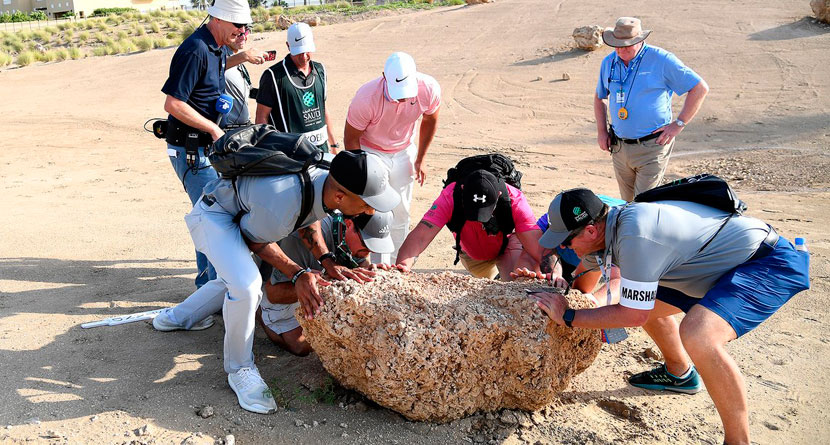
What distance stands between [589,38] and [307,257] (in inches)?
529

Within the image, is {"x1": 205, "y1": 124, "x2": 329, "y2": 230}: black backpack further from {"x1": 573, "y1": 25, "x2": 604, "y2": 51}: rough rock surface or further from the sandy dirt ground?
{"x1": 573, "y1": 25, "x2": 604, "y2": 51}: rough rock surface

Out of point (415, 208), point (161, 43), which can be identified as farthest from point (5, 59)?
point (415, 208)

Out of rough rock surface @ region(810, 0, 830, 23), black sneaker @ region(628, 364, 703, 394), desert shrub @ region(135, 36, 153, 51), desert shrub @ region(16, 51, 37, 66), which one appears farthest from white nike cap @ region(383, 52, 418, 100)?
desert shrub @ region(135, 36, 153, 51)

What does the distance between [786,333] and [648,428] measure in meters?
1.78

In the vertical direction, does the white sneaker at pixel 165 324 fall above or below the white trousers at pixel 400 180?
below

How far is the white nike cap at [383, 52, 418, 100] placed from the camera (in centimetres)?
496

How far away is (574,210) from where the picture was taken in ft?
10.6

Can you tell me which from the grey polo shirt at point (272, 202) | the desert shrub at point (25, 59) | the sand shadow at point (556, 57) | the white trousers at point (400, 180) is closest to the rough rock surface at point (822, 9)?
the sand shadow at point (556, 57)

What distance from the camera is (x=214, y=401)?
12.4ft

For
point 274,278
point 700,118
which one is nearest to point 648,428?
point 274,278

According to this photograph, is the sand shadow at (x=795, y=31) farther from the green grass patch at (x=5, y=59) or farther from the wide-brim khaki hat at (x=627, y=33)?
the green grass patch at (x=5, y=59)

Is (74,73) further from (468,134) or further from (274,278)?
(274,278)

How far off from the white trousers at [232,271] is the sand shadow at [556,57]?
46.2 ft

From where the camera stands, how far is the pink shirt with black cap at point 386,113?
512 centimetres
